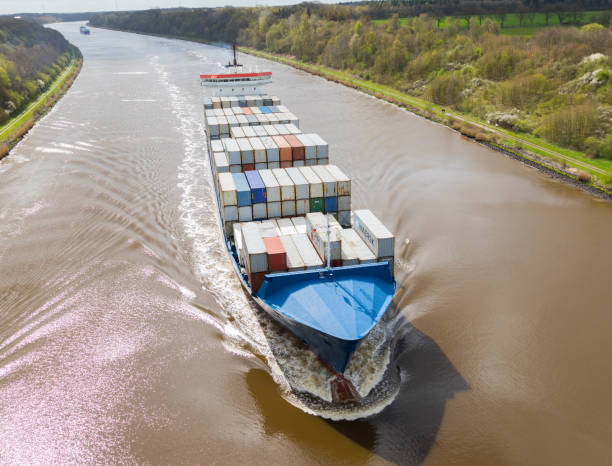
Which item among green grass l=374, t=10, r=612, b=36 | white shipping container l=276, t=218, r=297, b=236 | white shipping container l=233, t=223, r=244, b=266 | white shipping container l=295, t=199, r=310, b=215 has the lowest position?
white shipping container l=233, t=223, r=244, b=266

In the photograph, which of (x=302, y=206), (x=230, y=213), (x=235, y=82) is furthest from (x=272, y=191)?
(x=235, y=82)

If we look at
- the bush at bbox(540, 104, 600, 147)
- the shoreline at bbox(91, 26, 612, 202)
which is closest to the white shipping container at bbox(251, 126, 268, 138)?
the shoreline at bbox(91, 26, 612, 202)

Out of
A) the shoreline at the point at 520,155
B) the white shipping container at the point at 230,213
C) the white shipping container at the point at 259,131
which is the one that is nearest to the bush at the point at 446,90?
the shoreline at the point at 520,155

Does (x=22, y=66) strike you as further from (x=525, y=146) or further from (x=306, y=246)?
(x=306, y=246)

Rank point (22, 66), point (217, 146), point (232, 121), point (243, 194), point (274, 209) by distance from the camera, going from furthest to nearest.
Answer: point (22, 66)
point (232, 121)
point (217, 146)
point (274, 209)
point (243, 194)

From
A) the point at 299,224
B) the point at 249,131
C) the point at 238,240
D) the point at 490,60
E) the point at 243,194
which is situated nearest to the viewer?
the point at 238,240

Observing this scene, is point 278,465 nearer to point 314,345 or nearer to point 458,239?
point 314,345

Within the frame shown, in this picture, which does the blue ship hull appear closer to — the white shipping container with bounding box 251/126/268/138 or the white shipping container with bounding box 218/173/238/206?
the white shipping container with bounding box 218/173/238/206
